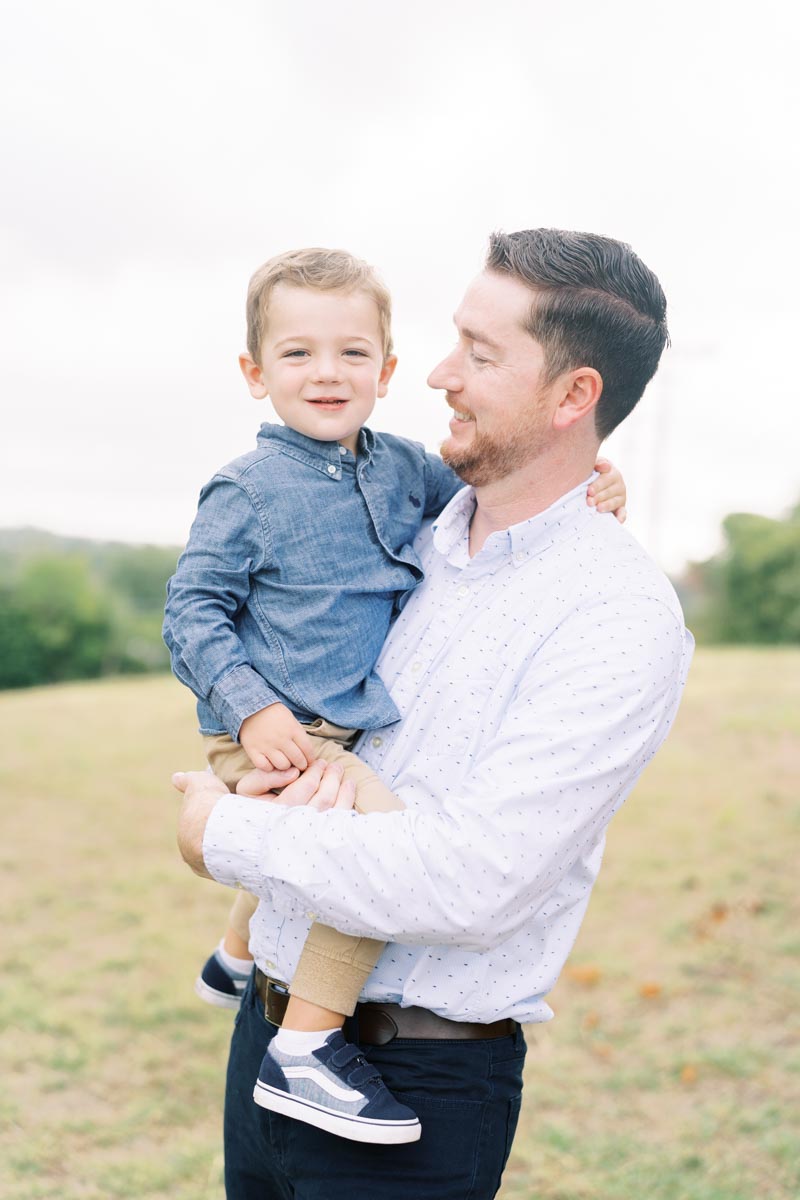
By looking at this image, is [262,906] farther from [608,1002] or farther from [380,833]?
[608,1002]

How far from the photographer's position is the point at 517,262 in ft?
6.84

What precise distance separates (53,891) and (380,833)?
6.25m

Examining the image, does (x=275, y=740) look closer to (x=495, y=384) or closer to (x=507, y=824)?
(x=507, y=824)

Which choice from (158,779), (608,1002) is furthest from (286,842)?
(158,779)

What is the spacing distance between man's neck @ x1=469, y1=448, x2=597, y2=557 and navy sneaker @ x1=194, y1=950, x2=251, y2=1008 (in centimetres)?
114

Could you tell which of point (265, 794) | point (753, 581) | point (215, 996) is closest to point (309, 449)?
point (265, 794)

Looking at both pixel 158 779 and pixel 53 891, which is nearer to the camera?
pixel 53 891

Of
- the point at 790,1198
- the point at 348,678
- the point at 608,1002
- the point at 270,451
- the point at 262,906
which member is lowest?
the point at 608,1002

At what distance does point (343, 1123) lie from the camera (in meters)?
1.84

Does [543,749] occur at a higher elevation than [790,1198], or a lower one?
higher

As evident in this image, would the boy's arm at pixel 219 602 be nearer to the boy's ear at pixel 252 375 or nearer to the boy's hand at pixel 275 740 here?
the boy's hand at pixel 275 740

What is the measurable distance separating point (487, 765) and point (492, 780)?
0.03m

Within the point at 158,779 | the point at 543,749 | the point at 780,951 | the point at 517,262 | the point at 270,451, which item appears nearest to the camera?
the point at 543,749

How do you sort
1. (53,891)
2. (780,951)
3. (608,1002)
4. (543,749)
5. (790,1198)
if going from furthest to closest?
(53,891) < (780,951) < (608,1002) < (790,1198) < (543,749)
